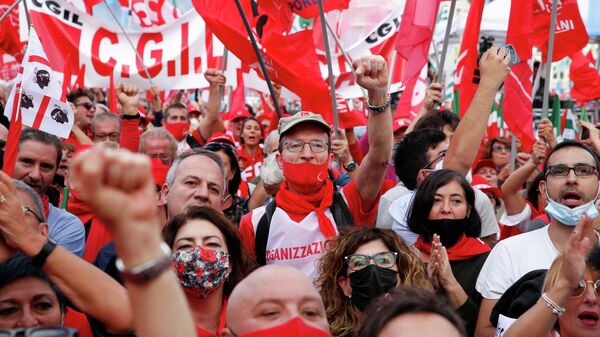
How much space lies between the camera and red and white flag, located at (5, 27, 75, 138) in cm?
512

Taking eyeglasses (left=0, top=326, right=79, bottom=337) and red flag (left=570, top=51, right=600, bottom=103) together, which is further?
red flag (left=570, top=51, right=600, bottom=103)

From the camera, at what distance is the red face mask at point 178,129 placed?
8367mm

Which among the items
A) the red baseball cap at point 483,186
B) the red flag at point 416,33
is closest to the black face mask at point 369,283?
the red baseball cap at point 483,186

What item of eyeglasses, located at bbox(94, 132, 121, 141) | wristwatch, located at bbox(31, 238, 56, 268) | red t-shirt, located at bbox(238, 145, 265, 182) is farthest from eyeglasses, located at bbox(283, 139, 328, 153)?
red t-shirt, located at bbox(238, 145, 265, 182)

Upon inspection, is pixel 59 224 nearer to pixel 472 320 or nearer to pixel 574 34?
pixel 472 320

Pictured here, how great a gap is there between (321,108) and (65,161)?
1810 mm

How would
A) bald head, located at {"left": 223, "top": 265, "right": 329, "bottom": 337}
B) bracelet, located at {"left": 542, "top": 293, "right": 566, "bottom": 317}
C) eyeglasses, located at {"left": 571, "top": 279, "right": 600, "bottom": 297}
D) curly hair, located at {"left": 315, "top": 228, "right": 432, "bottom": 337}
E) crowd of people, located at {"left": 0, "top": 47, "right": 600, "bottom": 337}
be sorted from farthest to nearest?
curly hair, located at {"left": 315, "top": 228, "right": 432, "bottom": 337}
eyeglasses, located at {"left": 571, "top": 279, "right": 600, "bottom": 297}
bracelet, located at {"left": 542, "top": 293, "right": 566, "bottom": 317}
bald head, located at {"left": 223, "top": 265, "right": 329, "bottom": 337}
crowd of people, located at {"left": 0, "top": 47, "right": 600, "bottom": 337}

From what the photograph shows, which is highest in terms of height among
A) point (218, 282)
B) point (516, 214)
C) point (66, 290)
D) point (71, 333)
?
point (71, 333)

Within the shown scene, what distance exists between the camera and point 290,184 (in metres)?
4.52

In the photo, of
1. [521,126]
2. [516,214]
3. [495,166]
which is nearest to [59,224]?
[516,214]

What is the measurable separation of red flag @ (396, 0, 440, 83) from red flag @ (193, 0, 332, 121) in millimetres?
889

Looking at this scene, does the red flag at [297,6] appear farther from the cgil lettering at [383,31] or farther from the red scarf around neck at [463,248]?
the red scarf around neck at [463,248]

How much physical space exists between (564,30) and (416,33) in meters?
1.38

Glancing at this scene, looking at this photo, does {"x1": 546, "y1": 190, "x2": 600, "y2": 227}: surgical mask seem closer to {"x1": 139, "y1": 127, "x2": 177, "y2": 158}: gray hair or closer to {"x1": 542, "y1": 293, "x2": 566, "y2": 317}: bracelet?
{"x1": 542, "y1": 293, "x2": 566, "y2": 317}: bracelet
